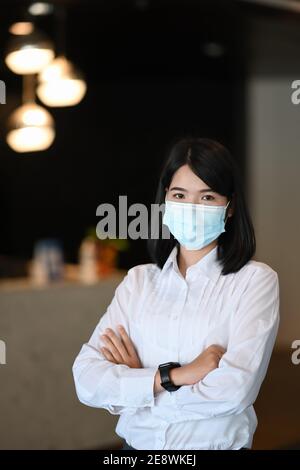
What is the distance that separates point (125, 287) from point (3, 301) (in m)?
1.34

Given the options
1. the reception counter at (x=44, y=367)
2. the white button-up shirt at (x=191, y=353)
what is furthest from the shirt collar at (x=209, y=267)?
the reception counter at (x=44, y=367)

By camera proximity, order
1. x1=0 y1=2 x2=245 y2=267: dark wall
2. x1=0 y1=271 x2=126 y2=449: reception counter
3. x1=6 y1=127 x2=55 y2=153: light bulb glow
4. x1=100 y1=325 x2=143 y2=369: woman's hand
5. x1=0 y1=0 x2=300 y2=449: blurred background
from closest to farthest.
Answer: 1. x1=100 y1=325 x2=143 y2=369: woman's hand
2. x1=0 y1=0 x2=300 y2=449: blurred background
3. x1=0 y1=271 x2=126 y2=449: reception counter
4. x1=6 y1=127 x2=55 y2=153: light bulb glow
5. x1=0 y1=2 x2=245 y2=267: dark wall

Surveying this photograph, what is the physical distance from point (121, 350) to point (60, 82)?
212 centimetres

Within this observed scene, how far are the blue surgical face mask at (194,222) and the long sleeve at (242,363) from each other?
13 centimetres

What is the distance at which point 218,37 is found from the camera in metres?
4.34

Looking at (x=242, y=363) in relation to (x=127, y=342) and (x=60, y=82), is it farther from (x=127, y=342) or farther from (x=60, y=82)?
(x=60, y=82)

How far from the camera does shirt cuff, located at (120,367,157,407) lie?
4.39 feet

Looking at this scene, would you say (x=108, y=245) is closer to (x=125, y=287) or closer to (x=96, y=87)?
(x=125, y=287)

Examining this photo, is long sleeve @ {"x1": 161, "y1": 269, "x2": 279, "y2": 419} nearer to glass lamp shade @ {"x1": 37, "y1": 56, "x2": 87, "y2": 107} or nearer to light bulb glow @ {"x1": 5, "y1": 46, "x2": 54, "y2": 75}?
light bulb glow @ {"x1": 5, "y1": 46, "x2": 54, "y2": 75}

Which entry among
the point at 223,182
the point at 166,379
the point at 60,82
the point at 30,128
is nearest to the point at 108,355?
the point at 166,379

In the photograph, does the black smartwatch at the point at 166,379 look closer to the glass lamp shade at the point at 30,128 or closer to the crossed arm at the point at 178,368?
the crossed arm at the point at 178,368

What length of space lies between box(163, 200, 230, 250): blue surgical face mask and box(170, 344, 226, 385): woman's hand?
234 millimetres

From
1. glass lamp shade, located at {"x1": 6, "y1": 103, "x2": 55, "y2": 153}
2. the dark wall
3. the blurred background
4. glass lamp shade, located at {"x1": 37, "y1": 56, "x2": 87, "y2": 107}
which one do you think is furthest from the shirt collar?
the dark wall

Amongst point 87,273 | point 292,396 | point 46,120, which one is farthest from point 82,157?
point 292,396
